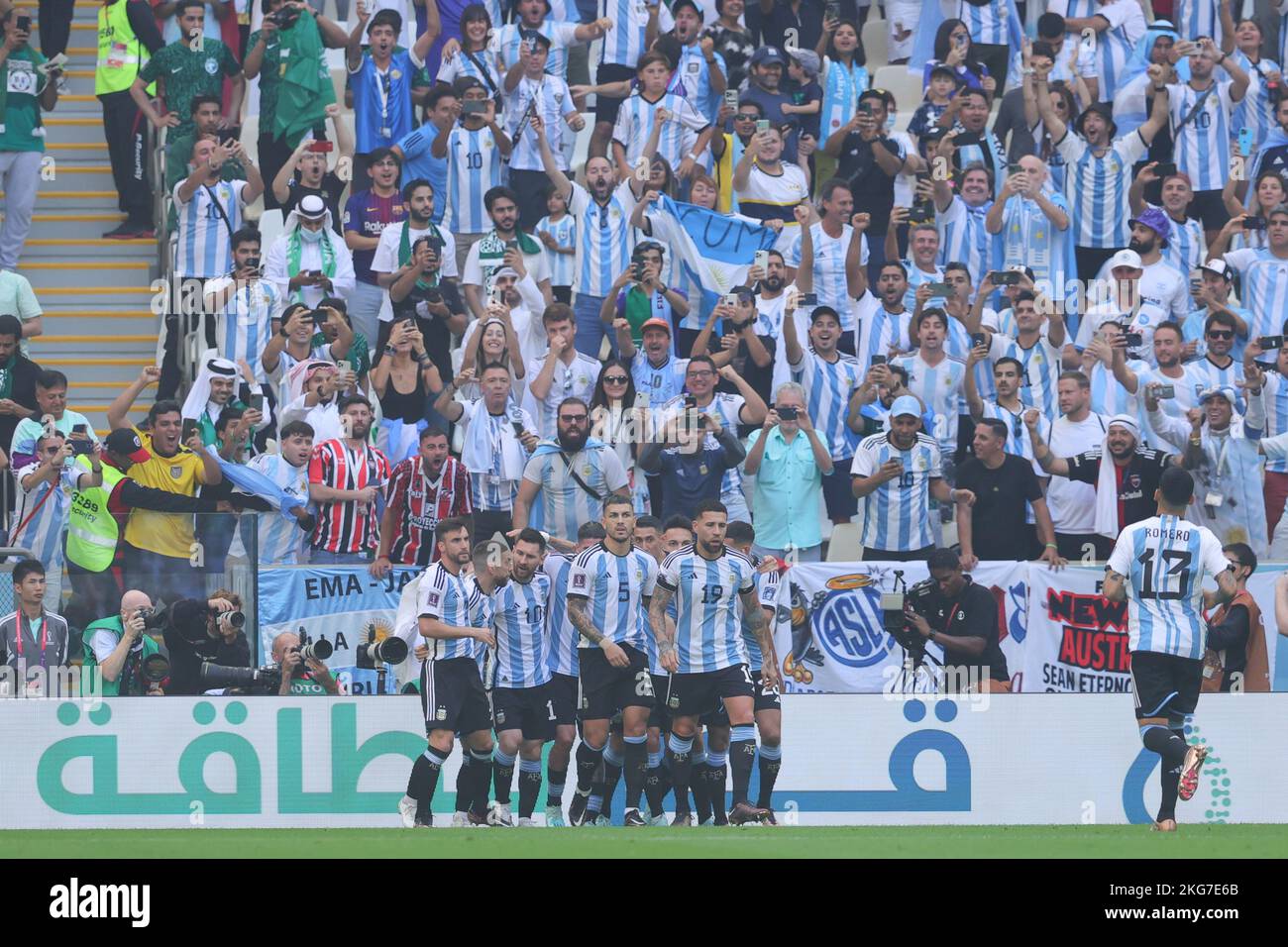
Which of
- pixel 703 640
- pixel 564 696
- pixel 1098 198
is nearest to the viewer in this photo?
pixel 703 640

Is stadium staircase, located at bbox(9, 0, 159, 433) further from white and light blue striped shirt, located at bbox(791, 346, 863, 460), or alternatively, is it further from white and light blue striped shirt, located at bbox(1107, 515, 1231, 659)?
white and light blue striped shirt, located at bbox(1107, 515, 1231, 659)

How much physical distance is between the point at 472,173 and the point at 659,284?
1988mm

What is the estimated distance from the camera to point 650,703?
13125mm

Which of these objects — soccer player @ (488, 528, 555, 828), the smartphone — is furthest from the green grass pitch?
the smartphone

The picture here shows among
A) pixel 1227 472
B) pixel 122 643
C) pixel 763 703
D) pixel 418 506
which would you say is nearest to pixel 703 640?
pixel 763 703

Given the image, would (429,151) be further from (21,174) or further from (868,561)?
(868,561)

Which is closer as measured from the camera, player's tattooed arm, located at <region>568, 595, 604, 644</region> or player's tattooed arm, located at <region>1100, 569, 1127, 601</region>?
player's tattooed arm, located at <region>1100, 569, 1127, 601</region>

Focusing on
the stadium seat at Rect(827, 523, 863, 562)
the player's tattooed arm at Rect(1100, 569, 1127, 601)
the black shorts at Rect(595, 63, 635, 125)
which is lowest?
the player's tattooed arm at Rect(1100, 569, 1127, 601)

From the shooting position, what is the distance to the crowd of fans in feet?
47.5

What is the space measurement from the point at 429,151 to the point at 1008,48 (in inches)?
213

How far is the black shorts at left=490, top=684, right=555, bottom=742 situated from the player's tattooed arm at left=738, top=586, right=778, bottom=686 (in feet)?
4.49

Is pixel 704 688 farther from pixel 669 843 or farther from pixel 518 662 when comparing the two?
pixel 669 843

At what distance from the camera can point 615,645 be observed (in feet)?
42.5
